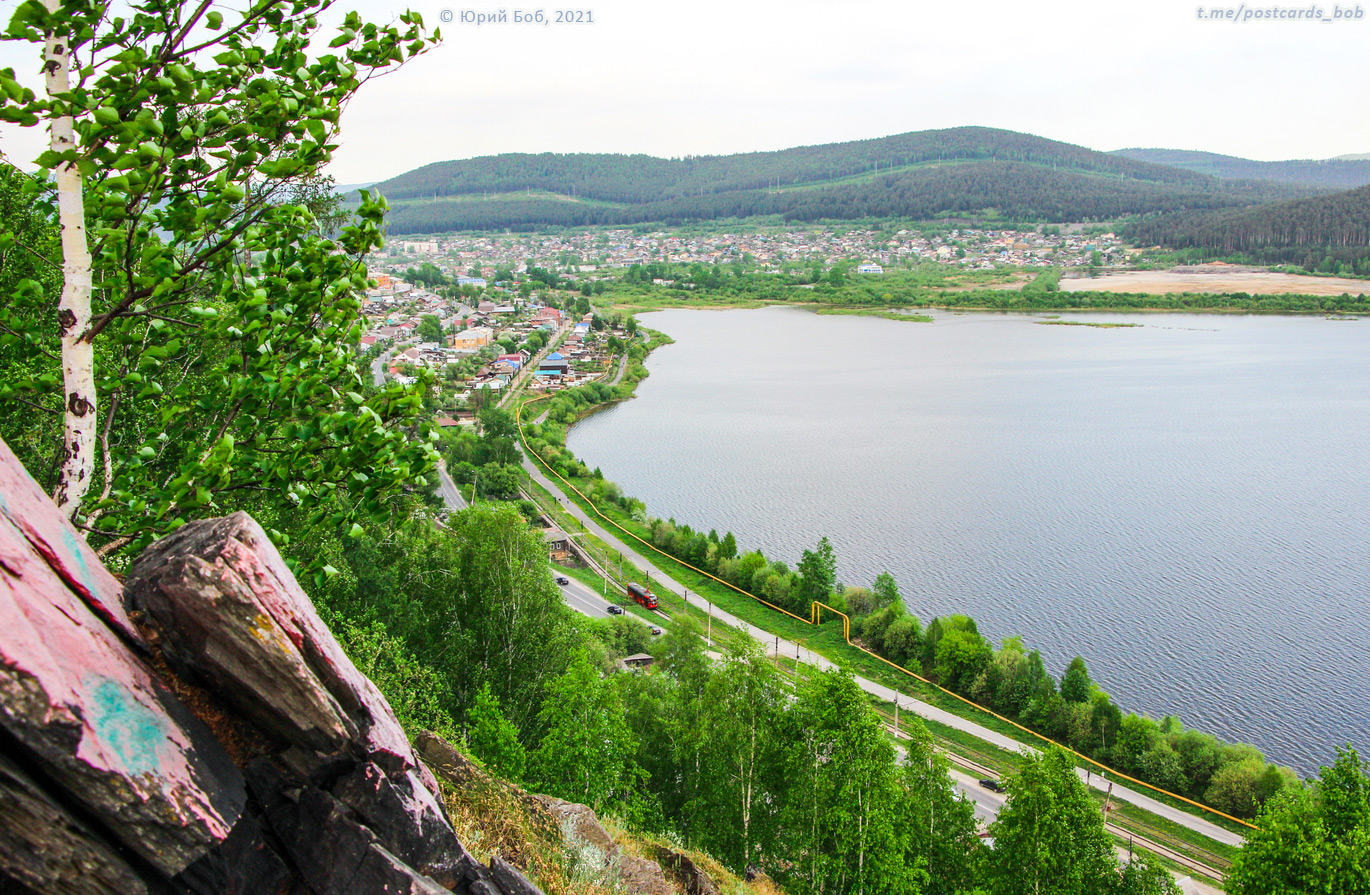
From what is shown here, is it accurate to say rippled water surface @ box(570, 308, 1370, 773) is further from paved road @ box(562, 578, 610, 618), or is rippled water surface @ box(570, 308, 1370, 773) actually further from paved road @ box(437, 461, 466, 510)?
paved road @ box(437, 461, 466, 510)

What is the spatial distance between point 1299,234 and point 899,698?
5256 inches

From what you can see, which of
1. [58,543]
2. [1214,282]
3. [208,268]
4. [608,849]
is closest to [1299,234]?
[1214,282]

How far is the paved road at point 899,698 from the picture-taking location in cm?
1828

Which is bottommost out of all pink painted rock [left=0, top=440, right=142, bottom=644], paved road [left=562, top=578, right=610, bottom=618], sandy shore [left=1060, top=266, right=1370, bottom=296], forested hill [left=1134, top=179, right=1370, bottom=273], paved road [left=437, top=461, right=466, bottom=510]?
paved road [left=562, top=578, right=610, bottom=618]

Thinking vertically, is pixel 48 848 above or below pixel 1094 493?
above

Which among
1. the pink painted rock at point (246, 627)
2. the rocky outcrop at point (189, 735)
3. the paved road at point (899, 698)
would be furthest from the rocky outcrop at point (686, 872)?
the paved road at point (899, 698)

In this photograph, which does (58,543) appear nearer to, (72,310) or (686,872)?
(72,310)

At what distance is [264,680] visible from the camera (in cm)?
318

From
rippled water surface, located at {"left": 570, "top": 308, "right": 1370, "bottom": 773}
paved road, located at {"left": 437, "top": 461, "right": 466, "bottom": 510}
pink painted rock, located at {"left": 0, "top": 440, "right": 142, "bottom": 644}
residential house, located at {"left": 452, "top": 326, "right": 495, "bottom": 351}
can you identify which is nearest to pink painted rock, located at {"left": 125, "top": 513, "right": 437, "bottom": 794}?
pink painted rock, located at {"left": 0, "top": 440, "right": 142, "bottom": 644}

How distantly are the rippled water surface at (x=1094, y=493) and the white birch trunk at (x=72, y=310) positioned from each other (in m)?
24.5

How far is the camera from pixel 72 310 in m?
3.14

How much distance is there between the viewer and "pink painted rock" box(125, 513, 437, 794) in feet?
10.0

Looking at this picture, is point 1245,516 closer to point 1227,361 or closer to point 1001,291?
point 1227,361

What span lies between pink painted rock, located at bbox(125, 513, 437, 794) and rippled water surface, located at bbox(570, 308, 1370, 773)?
77.3ft
